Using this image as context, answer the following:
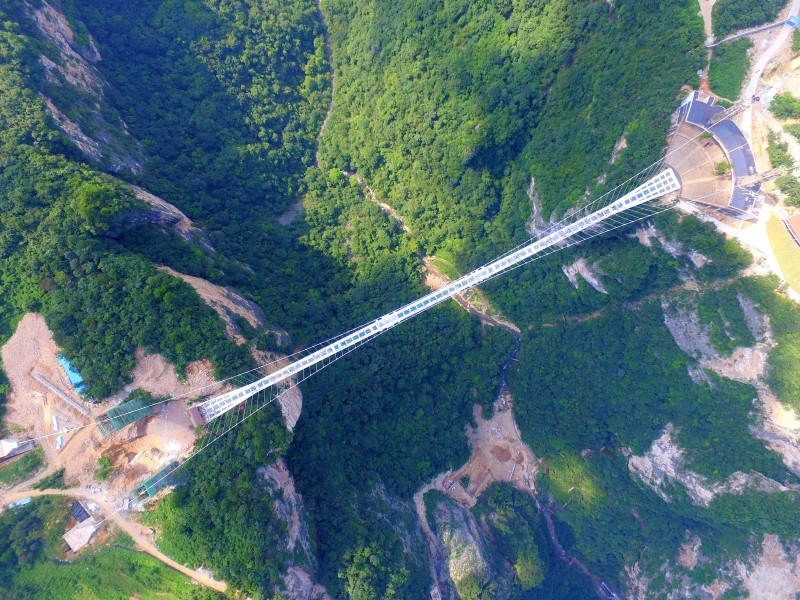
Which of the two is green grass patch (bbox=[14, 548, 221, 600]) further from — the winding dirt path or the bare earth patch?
the bare earth patch

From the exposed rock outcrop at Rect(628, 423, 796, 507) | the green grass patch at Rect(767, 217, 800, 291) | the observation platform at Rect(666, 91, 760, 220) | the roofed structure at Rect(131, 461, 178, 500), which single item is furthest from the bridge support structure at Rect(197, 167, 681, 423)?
the exposed rock outcrop at Rect(628, 423, 796, 507)

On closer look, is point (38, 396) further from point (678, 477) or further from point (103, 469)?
point (678, 477)

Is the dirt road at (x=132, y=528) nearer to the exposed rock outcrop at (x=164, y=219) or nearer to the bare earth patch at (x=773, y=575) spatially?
the exposed rock outcrop at (x=164, y=219)

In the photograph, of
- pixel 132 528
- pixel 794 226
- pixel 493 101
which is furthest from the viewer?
pixel 493 101

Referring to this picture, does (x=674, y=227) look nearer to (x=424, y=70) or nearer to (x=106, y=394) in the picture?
(x=424, y=70)

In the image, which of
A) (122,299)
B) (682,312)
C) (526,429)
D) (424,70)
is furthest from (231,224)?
(682,312)

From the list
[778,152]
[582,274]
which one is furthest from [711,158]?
[582,274]
